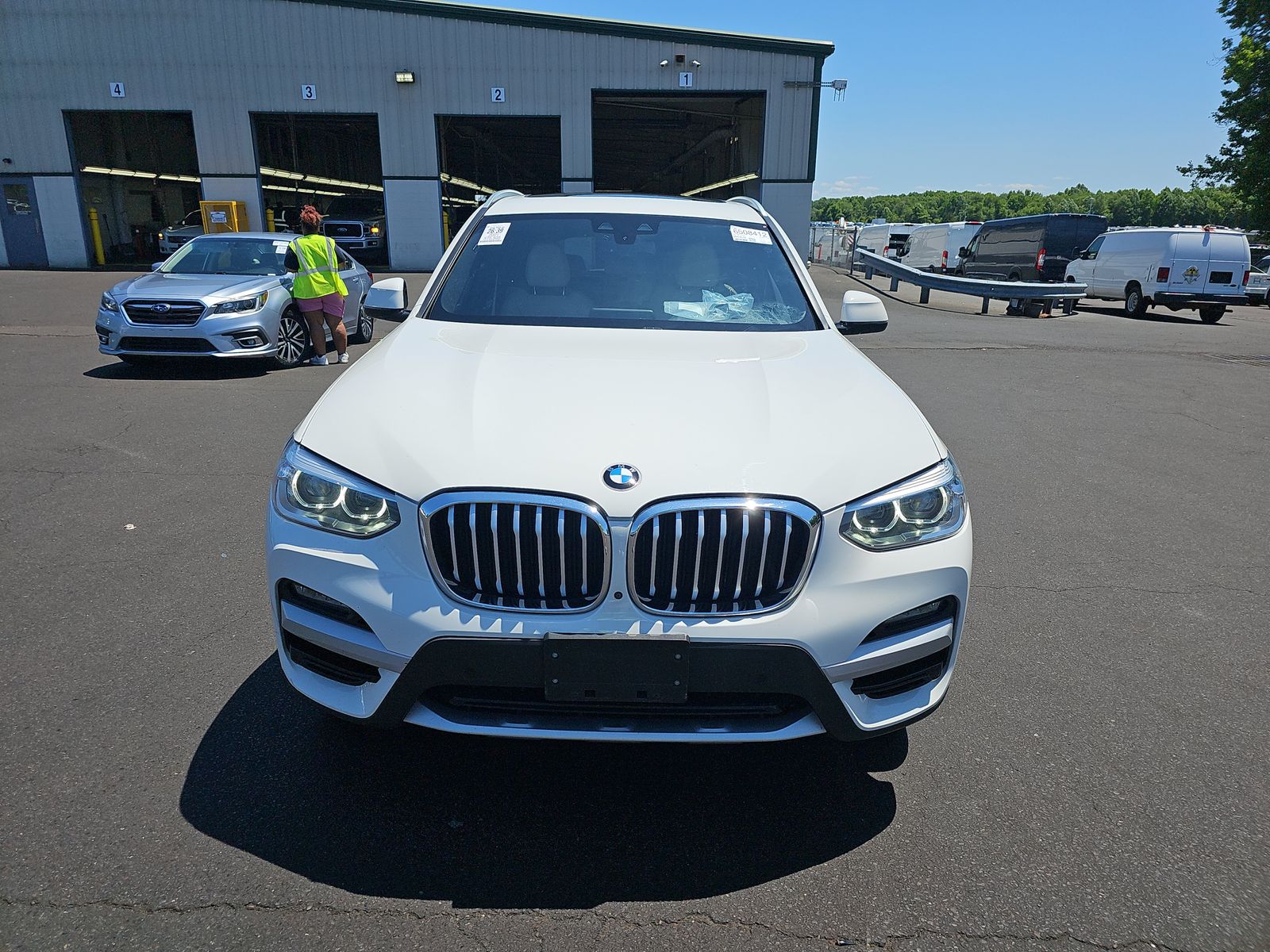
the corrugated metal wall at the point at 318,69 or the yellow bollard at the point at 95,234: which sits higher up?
the corrugated metal wall at the point at 318,69

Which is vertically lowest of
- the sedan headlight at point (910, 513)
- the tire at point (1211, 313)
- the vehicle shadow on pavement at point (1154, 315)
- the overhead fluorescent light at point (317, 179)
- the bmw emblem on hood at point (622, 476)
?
the vehicle shadow on pavement at point (1154, 315)

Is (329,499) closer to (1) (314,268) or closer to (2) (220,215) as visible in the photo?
(1) (314,268)

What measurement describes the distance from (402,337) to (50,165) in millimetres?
28296

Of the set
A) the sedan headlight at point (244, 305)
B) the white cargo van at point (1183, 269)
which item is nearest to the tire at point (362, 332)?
the sedan headlight at point (244, 305)

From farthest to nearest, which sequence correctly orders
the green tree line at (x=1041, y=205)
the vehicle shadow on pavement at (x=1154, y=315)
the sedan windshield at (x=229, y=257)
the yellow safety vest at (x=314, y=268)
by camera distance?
the green tree line at (x=1041, y=205)
the vehicle shadow on pavement at (x=1154, y=315)
the sedan windshield at (x=229, y=257)
the yellow safety vest at (x=314, y=268)

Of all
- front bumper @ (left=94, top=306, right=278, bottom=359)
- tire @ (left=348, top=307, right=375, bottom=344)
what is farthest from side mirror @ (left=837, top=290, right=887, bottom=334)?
tire @ (left=348, top=307, right=375, bottom=344)

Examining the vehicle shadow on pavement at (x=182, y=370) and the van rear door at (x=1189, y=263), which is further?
the van rear door at (x=1189, y=263)

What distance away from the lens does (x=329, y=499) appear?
2.42m

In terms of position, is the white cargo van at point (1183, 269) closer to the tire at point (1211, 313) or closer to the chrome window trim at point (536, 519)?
the tire at point (1211, 313)

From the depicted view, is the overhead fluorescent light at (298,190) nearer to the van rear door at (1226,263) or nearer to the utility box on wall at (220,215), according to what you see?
the utility box on wall at (220,215)

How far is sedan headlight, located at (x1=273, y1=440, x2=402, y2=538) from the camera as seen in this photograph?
2.34 meters

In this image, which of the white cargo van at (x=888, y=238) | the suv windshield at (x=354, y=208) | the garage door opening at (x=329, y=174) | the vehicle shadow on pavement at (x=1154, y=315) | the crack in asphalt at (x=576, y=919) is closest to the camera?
the crack in asphalt at (x=576, y=919)

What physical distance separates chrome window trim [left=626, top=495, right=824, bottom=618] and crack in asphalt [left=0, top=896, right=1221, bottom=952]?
76 cm

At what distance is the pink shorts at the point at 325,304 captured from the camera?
1030 cm
